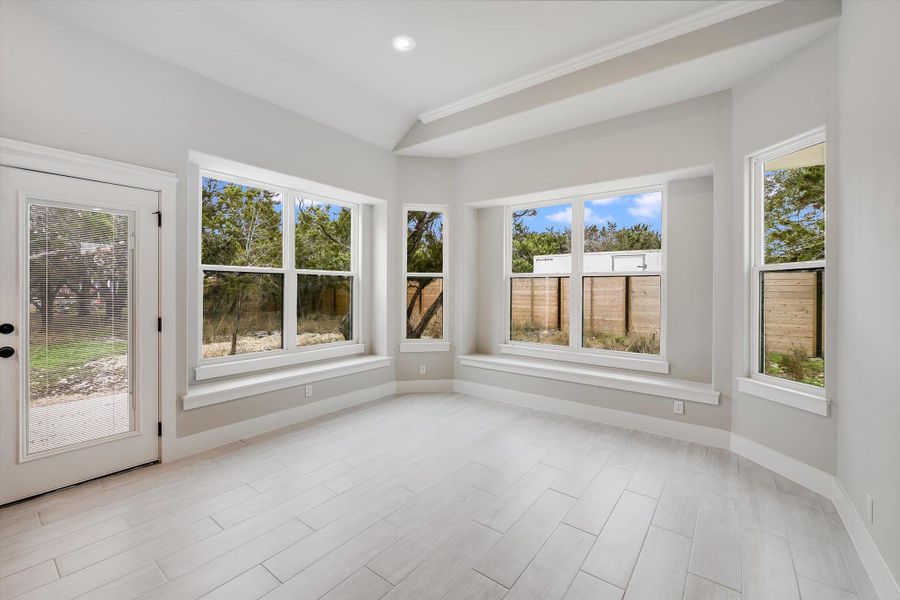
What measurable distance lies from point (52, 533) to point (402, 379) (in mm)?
3233

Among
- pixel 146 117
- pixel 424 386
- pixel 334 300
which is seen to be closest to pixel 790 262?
pixel 424 386

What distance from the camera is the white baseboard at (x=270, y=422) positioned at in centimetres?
315

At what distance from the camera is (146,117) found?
2871mm

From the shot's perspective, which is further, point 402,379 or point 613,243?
point 402,379

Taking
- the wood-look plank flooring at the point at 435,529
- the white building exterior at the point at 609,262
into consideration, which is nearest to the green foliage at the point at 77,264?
the wood-look plank flooring at the point at 435,529

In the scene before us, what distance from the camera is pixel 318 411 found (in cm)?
410

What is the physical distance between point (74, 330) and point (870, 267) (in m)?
4.55

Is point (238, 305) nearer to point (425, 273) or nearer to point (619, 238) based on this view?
point (425, 273)

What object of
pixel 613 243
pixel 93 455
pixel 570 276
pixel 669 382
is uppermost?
pixel 613 243

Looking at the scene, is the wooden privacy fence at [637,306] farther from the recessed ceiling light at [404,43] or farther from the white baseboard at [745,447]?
the recessed ceiling light at [404,43]

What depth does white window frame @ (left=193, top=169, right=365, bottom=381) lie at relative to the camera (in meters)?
3.51

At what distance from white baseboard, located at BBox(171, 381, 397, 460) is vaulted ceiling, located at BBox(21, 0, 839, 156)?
285cm

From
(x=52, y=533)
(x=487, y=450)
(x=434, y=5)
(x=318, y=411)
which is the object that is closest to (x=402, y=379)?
(x=318, y=411)

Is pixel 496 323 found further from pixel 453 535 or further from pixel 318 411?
pixel 453 535
